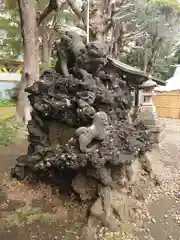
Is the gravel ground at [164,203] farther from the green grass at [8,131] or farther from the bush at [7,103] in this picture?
the bush at [7,103]

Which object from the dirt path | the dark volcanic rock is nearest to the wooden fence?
the dirt path

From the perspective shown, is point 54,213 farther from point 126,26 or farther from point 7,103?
point 7,103

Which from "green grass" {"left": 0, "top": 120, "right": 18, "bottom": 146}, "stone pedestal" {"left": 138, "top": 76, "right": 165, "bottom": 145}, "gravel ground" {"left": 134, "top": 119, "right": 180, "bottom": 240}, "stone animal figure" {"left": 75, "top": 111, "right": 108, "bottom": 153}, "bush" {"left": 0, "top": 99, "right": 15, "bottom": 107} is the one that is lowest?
"bush" {"left": 0, "top": 99, "right": 15, "bottom": 107}

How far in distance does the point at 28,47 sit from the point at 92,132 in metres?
6.77

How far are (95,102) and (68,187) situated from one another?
159 cm

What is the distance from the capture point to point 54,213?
3797 mm

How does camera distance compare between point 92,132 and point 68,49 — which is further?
point 68,49

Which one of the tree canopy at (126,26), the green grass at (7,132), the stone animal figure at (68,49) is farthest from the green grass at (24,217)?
the tree canopy at (126,26)

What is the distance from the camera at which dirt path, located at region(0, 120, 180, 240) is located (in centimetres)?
345

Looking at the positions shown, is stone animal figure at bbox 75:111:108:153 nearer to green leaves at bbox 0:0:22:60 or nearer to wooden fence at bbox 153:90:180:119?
green leaves at bbox 0:0:22:60

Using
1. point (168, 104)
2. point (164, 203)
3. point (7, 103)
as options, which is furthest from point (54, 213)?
point (7, 103)

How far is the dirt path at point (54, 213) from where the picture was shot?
11.3 feet

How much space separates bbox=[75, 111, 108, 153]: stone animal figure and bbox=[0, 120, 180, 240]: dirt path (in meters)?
1.18

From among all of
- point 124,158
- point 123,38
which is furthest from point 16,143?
point 123,38
